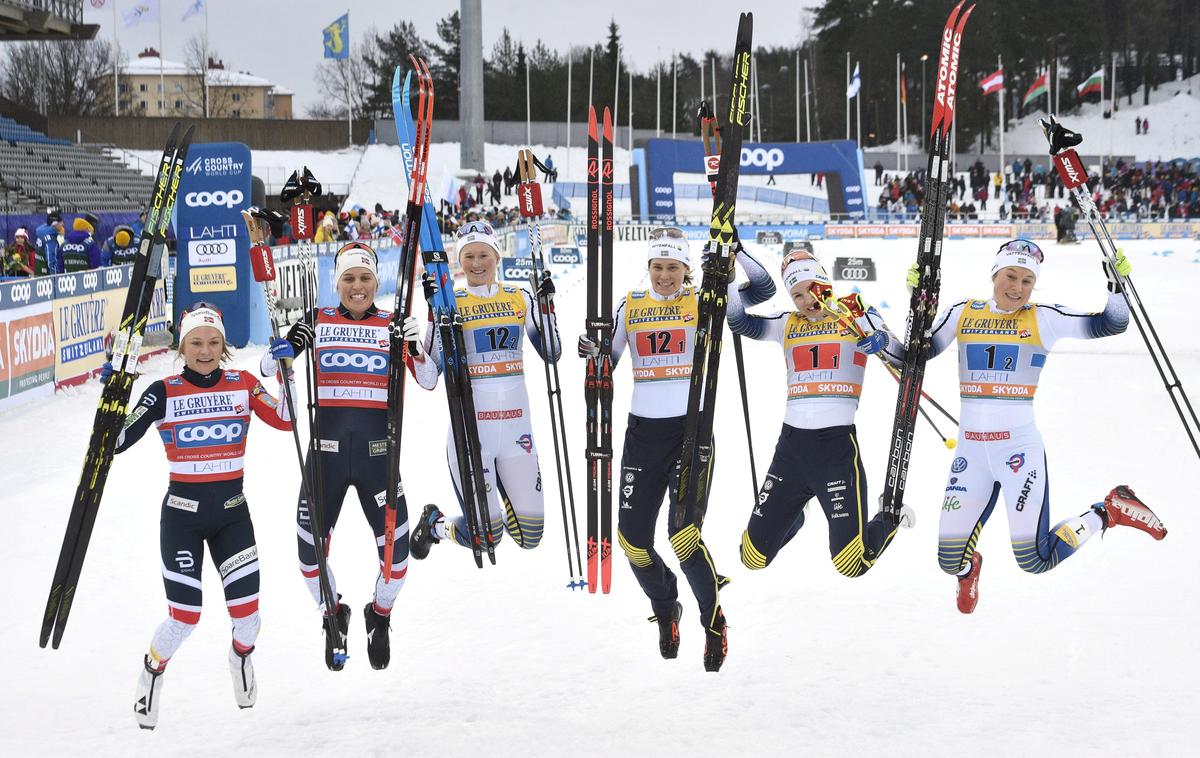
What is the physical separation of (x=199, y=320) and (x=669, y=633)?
3.15 meters

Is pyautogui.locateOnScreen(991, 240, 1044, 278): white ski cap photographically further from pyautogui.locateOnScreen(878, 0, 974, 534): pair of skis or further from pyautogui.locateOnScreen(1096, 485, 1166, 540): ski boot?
pyautogui.locateOnScreen(1096, 485, 1166, 540): ski boot

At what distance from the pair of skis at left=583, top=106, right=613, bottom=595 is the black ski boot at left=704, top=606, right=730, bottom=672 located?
69cm

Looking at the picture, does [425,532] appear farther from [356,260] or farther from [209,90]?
[209,90]

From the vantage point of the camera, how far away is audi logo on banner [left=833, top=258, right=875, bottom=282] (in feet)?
80.7

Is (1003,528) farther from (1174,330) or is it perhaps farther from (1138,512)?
(1174,330)

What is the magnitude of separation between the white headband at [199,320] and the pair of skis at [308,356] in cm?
28

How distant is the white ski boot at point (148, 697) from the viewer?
5.52 meters

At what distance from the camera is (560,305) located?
72.2 feet

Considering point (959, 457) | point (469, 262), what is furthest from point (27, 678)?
point (959, 457)

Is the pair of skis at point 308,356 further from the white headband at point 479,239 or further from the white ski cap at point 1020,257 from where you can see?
the white ski cap at point 1020,257

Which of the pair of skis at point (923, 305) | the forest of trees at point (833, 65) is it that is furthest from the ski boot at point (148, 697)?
the forest of trees at point (833, 65)

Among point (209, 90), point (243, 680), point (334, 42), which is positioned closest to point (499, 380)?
point (243, 680)

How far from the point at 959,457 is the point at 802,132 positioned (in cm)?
7222

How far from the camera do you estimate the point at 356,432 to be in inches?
245
